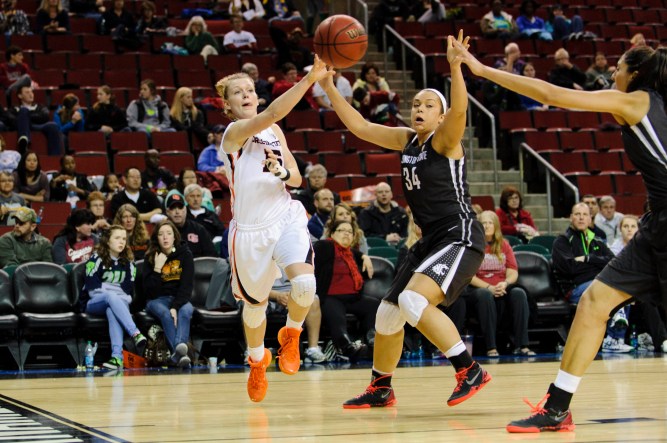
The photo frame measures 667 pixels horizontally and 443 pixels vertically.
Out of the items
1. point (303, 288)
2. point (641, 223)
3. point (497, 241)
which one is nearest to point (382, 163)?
point (497, 241)

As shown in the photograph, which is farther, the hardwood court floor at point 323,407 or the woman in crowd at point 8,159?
the woman in crowd at point 8,159

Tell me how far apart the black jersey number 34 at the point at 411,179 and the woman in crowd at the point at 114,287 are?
4.39 meters

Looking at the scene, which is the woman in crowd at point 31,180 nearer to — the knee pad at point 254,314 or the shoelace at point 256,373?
the knee pad at point 254,314

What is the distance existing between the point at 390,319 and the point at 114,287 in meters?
4.53

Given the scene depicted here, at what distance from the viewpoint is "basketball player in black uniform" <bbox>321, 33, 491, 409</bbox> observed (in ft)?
17.6

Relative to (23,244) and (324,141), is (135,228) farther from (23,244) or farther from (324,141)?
(324,141)

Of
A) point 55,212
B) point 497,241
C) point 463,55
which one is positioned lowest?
point 497,241

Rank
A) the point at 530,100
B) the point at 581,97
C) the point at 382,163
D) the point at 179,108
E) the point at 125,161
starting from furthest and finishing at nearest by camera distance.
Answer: the point at 530,100, the point at 382,163, the point at 179,108, the point at 125,161, the point at 581,97

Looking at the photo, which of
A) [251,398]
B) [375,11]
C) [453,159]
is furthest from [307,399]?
[375,11]

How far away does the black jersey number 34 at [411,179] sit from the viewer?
5.53 m

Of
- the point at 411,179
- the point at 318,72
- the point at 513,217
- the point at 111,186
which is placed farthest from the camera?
the point at 513,217

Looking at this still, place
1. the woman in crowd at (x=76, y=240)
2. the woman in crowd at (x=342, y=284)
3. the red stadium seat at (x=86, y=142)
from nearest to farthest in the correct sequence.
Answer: the woman in crowd at (x=342, y=284) → the woman in crowd at (x=76, y=240) → the red stadium seat at (x=86, y=142)

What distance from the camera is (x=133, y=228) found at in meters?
10.1

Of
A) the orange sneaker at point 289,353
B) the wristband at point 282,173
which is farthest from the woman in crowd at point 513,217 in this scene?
the wristband at point 282,173
